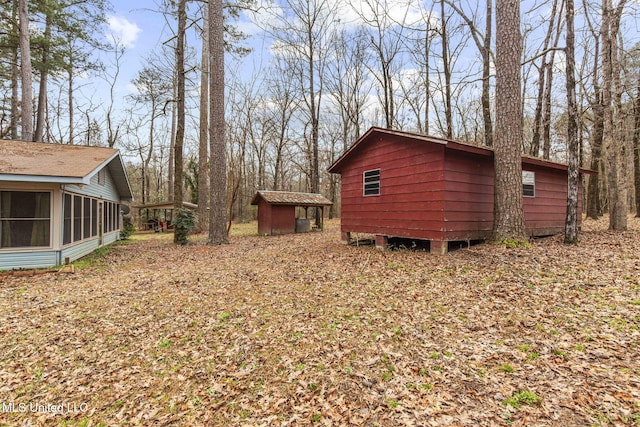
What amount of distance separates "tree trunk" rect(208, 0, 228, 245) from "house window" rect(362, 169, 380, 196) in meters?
5.67

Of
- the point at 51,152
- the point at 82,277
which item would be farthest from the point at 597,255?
the point at 51,152

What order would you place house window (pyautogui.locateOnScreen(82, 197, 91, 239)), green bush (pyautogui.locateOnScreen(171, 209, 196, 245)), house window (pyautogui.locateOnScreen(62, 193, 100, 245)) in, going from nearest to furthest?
house window (pyautogui.locateOnScreen(62, 193, 100, 245)), house window (pyautogui.locateOnScreen(82, 197, 91, 239)), green bush (pyautogui.locateOnScreen(171, 209, 196, 245))

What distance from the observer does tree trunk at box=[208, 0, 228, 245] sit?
11.3 metres

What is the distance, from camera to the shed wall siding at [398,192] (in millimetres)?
7348

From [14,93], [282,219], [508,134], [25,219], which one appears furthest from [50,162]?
[508,134]

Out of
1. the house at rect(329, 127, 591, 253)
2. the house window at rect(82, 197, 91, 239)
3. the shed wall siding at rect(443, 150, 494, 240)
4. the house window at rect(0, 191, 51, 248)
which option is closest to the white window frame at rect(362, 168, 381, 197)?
the house at rect(329, 127, 591, 253)

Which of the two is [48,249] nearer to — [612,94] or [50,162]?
[50,162]

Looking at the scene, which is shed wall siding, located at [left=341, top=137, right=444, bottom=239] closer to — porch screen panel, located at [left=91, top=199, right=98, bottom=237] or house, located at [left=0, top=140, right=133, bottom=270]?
house, located at [left=0, top=140, right=133, bottom=270]

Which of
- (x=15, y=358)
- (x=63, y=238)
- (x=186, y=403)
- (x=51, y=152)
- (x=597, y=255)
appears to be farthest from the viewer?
(x=51, y=152)

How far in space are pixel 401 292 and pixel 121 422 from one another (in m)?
4.03

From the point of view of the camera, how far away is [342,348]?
3410 millimetres

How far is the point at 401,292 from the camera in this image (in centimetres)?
501

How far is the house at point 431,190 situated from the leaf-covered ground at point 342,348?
1619 mm

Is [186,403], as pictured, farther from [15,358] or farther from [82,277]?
[82,277]
